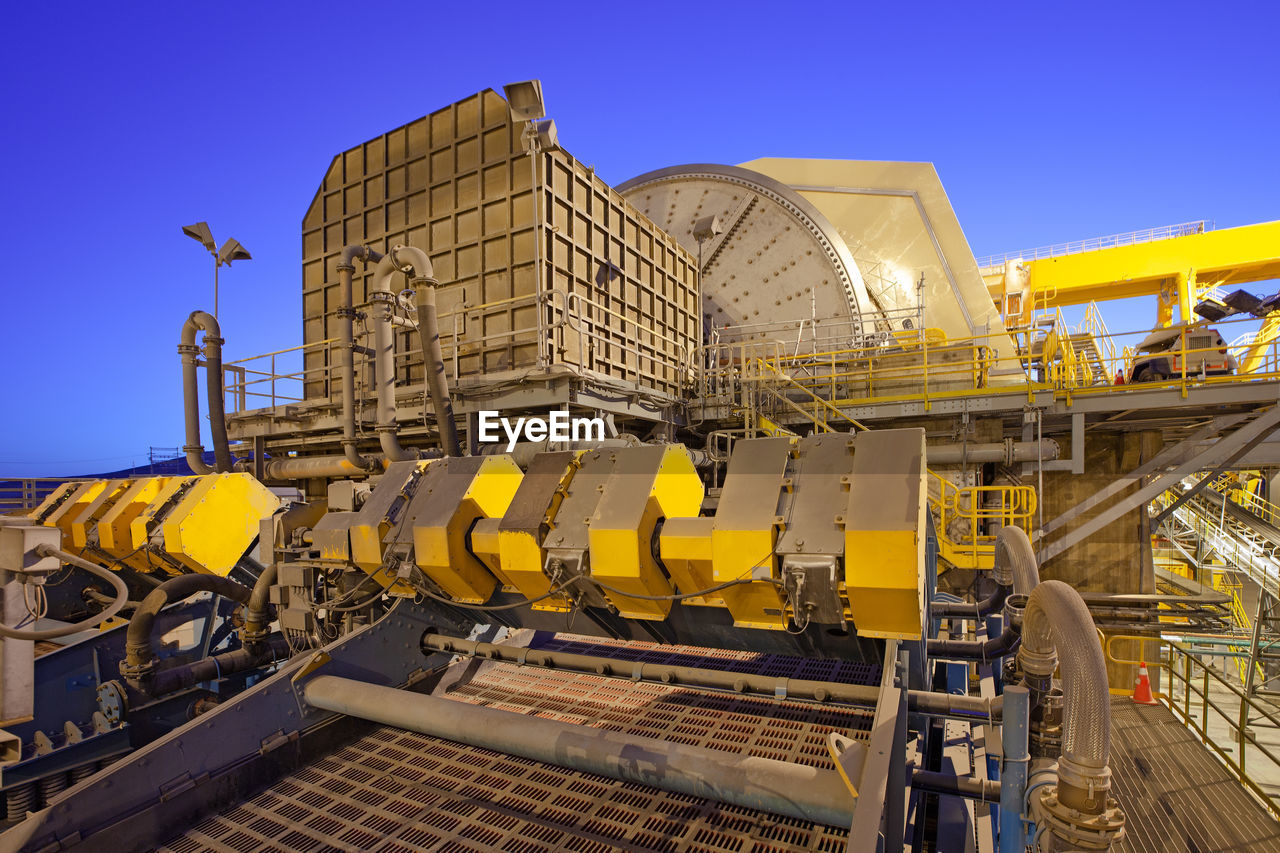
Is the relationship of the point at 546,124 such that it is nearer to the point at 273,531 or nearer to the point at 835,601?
the point at 273,531

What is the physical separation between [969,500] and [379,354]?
9.23 metres

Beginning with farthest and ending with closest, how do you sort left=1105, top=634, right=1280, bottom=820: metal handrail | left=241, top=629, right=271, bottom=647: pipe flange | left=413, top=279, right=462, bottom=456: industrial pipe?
1. left=413, top=279, right=462, bottom=456: industrial pipe
2. left=1105, top=634, right=1280, bottom=820: metal handrail
3. left=241, top=629, right=271, bottom=647: pipe flange

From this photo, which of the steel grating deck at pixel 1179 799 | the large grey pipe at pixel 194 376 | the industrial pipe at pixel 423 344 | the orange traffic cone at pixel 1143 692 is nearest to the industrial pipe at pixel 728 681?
the steel grating deck at pixel 1179 799

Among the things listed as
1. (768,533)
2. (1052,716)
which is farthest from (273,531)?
(1052,716)

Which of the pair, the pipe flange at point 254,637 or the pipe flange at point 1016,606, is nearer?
the pipe flange at point 1016,606

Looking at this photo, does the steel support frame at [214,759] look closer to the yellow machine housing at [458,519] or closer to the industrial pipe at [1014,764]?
the yellow machine housing at [458,519]

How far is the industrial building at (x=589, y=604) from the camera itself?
281cm

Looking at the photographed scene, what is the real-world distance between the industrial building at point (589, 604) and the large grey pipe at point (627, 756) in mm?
15

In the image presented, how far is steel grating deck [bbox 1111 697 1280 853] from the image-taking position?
4.72 metres

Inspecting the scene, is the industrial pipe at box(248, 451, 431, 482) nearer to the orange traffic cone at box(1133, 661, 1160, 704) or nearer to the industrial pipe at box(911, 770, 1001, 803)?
the industrial pipe at box(911, 770, 1001, 803)

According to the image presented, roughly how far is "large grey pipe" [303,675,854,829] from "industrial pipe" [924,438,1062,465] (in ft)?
27.5

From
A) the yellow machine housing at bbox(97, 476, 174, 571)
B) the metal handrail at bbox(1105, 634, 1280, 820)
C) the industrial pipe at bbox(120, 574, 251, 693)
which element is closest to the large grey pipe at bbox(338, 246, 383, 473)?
the yellow machine housing at bbox(97, 476, 174, 571)

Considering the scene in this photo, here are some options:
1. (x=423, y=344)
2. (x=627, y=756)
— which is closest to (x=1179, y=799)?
(x=627, y=756)

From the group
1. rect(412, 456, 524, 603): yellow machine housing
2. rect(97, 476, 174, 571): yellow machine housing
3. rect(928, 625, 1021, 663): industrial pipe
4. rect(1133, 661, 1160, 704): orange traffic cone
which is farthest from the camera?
rect(1133, 661, 1160, 704): orange traffic cone
